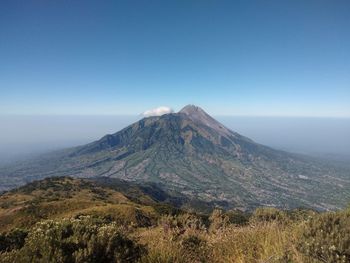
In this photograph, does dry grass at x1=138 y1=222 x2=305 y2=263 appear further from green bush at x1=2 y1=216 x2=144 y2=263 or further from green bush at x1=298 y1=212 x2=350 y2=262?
green bush at x1=2 y1=216 x2=144 y2=263

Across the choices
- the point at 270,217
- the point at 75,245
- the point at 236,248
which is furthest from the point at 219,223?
the point at 75,245

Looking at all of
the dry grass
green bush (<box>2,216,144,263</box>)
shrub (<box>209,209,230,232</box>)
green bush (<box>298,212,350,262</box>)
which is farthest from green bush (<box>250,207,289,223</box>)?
green bush (<box>2,216,144,263</box>)

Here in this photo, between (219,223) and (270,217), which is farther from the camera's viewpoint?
(270,217)

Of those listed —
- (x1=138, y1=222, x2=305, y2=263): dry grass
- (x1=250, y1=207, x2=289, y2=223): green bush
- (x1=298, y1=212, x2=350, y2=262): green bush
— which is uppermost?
(x1=298, y1=212, x2=350, y2=262): green bush

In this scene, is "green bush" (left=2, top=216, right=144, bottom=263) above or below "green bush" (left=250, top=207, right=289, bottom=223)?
above

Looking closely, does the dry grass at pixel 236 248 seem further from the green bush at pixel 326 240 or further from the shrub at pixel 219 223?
the shrub at pixel 219 223

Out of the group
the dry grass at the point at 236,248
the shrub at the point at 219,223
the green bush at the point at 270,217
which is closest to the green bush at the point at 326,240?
the dry grass at the point at 236,248

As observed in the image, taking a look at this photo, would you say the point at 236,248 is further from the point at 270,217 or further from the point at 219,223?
the point at 270,217

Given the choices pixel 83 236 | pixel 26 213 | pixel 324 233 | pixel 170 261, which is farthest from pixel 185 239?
pixel 26 213
